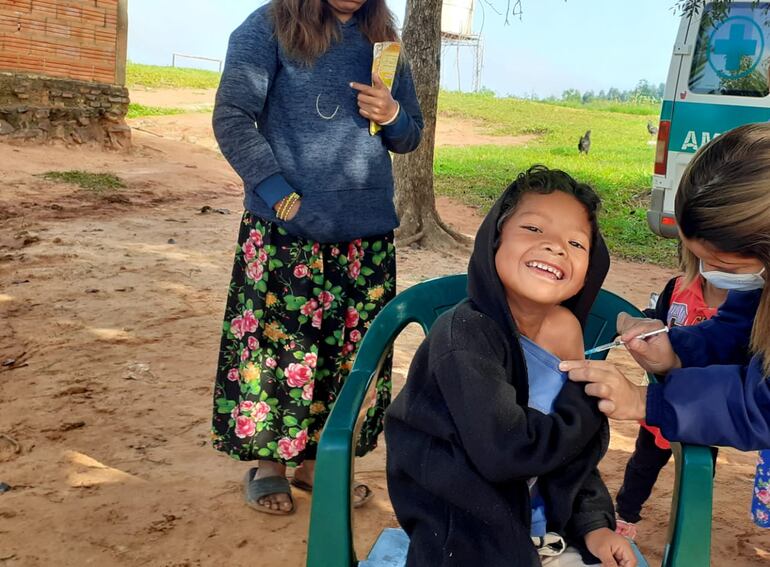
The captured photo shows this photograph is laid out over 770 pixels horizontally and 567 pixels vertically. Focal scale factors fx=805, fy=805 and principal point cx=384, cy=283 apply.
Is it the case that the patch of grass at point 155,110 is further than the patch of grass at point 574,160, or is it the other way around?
the patch of grass at point 155,110

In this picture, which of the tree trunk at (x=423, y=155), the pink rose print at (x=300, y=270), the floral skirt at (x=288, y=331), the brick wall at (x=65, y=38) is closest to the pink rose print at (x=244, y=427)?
the floral skirt at (x=288, y=331)

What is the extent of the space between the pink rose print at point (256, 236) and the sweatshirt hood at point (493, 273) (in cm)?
105

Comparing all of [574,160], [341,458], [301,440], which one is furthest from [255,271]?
[574,160]

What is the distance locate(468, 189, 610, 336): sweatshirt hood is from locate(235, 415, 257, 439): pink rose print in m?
1.27

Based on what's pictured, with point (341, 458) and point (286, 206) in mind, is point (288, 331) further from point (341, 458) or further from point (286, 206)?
point (341, 458)

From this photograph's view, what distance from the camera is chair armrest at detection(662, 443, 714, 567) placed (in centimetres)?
157

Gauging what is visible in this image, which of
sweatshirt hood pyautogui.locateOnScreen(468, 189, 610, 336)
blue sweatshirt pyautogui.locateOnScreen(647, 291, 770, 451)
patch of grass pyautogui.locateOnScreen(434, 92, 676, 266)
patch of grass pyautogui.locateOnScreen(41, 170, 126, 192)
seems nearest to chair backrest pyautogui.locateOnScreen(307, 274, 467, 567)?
sweatshirt hood pyautogui.locateOnScreen(468, 189, 610, 336)

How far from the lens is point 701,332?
6.07 ft

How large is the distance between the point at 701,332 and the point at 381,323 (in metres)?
0.77

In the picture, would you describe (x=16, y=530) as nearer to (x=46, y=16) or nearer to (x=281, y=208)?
(x=281, y=208)

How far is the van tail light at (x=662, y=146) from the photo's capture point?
23.9 ft

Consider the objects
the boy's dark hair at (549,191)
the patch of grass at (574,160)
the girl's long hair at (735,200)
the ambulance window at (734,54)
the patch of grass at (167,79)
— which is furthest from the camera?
the patch of grass at (167,79)

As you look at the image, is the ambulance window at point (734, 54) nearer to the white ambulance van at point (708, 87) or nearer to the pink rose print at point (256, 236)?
the white ambulance van at point (708, 87)

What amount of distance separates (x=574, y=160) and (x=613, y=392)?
44.6ft
